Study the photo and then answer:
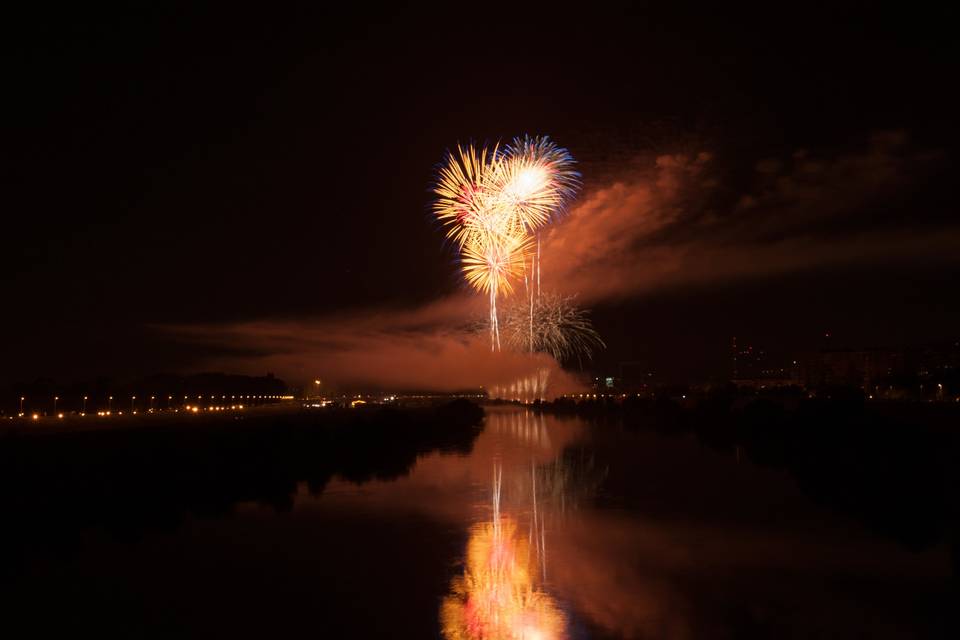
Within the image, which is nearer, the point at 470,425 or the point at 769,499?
the point at 769,499

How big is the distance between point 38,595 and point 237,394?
100092mm

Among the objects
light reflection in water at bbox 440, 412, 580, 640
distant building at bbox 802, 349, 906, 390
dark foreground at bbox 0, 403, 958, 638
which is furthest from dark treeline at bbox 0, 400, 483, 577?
distant building at bbox 802, 349, 906, 390

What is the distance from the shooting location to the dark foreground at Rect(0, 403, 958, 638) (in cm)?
915

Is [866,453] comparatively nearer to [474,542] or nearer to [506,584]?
[474,542]

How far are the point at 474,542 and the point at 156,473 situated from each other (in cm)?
1210

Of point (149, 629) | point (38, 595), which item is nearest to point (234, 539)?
point (38, 595)

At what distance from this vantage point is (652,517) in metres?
15.8

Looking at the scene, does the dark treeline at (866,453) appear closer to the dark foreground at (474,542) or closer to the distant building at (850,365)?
the dark foreground at (474,542)

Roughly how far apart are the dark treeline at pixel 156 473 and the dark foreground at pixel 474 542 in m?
0.10

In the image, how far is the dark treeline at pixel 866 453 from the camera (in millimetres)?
16094

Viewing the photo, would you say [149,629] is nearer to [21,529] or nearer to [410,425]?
[21,529]

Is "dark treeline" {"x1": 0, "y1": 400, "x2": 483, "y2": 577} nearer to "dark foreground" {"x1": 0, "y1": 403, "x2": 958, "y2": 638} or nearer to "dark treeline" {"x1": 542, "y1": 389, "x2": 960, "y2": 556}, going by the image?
"dark foreground" {"x1": 0, "y1": 403, "x2": 958, "y2": 638}

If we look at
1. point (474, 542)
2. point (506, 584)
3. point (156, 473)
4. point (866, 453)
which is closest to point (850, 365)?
point (866, 453)

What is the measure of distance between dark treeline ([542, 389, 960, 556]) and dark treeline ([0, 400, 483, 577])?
1217 centimetres
